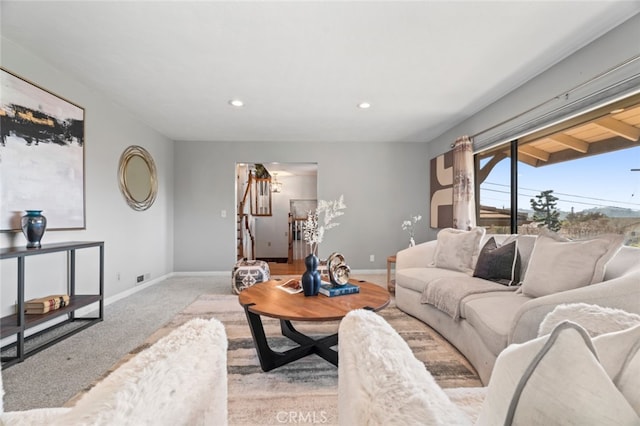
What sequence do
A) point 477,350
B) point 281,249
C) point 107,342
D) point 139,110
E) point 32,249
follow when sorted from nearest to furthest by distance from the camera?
point 477,350
point 32,249
point 107,342
point 139,110
point 281,249

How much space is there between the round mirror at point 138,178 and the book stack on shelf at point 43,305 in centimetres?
160

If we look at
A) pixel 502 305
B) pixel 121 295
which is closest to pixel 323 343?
pixel 502 305

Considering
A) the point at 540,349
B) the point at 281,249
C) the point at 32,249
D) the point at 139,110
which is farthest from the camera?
the point at 281,249

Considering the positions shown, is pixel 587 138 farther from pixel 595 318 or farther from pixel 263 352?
pixel 263 352

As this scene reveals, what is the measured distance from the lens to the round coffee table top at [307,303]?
5.46 feet

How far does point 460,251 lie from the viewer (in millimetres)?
2904

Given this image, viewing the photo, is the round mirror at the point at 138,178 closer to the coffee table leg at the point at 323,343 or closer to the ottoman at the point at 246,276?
the ottoman at the point at 246,276

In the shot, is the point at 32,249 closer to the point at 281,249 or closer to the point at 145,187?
the point at 145,187

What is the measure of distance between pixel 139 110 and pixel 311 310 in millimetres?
3507

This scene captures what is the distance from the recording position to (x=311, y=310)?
5.70 feet

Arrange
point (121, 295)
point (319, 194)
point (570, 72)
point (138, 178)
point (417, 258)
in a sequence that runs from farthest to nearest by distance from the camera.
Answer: point (319, 194), point (138, 178), point (121, 295), point (417, 258), point (570, 72)

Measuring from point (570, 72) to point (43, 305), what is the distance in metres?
4.67

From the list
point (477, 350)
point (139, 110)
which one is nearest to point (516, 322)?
point (477, 350)

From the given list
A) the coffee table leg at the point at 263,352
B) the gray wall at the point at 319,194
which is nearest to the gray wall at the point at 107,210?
the gray wall at the point at 319,194
